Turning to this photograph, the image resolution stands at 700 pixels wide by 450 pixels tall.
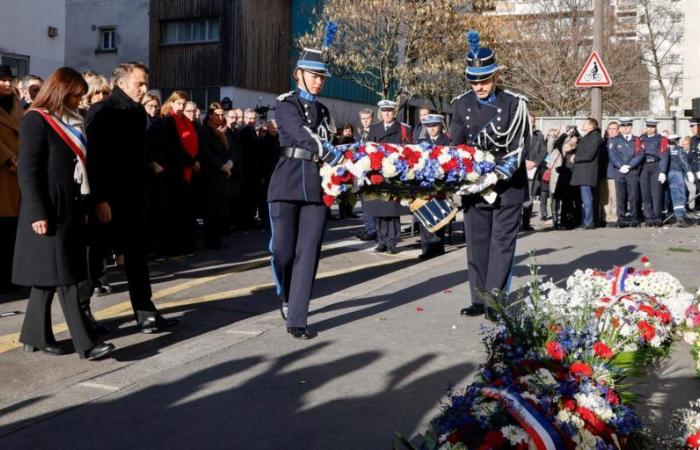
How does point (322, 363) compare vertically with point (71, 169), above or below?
below

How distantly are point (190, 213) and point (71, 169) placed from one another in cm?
646

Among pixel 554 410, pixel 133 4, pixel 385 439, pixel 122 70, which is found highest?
pixel 133 4

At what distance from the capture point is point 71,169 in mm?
6078

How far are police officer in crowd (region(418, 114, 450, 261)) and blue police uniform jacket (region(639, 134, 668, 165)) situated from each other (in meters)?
6.21

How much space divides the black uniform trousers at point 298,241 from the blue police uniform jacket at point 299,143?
0.13 meters

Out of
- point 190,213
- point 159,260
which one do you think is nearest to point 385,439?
point 159,260

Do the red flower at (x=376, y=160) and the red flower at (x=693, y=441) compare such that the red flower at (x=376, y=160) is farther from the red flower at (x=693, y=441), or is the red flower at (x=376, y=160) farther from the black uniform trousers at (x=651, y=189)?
the black uniform trousers at (x=651, y=189)

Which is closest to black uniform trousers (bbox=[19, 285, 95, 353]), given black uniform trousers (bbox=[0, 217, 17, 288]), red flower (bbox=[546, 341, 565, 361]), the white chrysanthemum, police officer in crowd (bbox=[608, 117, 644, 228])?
black uniform trousers (bbox=[0, 217, 17, 288])

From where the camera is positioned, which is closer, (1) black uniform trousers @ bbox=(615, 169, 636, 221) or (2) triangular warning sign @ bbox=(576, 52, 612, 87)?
(2) triangular warning sign @ bbox=(576, 52, 612, 87)

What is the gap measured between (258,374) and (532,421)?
257 centimetres

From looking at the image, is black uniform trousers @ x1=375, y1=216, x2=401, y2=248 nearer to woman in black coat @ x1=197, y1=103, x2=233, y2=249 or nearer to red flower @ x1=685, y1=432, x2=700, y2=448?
woman in black coat @ x1=197, y1=103, x2=233, y2=249

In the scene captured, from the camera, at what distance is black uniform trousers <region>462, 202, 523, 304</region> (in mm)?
7402

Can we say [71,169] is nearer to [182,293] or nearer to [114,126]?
[114,126]

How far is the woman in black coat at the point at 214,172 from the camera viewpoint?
13.0 meters
